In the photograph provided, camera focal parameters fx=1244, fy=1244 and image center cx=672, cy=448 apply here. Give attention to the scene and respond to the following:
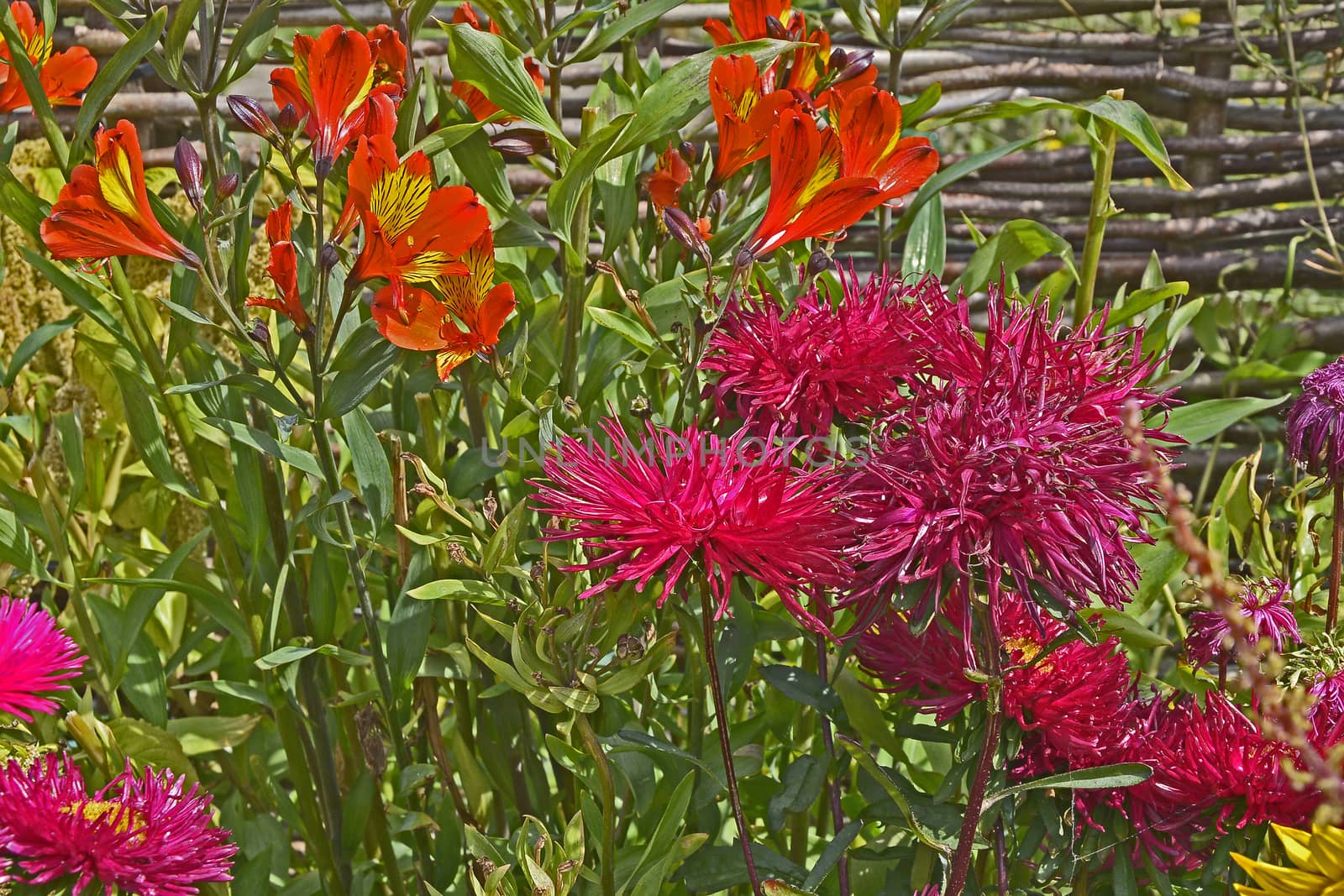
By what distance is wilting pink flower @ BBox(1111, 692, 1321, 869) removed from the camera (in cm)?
62

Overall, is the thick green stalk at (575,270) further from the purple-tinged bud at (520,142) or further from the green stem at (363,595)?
the green stem at (363,595)

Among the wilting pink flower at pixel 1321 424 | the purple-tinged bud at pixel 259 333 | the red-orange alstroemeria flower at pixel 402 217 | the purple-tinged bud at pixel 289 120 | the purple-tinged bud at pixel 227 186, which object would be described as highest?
the purple-tinged bud at pixel 289 120

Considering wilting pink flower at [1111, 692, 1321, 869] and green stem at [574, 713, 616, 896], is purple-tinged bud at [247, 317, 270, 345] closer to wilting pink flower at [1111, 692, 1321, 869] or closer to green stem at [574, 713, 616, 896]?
green stem at [574, 713, 616, 896]

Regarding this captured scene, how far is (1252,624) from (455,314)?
47cm

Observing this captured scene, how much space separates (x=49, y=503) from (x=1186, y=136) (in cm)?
161

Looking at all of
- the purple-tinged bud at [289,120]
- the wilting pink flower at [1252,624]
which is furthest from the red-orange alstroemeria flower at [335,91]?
the wilting pink flower at [1252,624]

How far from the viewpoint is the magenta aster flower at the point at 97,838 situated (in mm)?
580

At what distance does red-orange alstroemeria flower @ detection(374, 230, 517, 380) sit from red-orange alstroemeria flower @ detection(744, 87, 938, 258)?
0.49ft

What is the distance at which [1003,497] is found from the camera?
512 millimetres

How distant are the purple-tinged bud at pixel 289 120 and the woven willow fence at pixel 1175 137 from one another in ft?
3.26

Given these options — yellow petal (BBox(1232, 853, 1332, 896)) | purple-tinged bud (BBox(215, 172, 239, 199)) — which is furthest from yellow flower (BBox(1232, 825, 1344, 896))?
purple-tinged bud (BBox(215, 172, 239, 199))

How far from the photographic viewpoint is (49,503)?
0.89 metres

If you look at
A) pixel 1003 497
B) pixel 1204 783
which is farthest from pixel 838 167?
pixel 1204 783

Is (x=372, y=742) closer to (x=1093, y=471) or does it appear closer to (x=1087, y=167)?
(x=1093, y=471)
